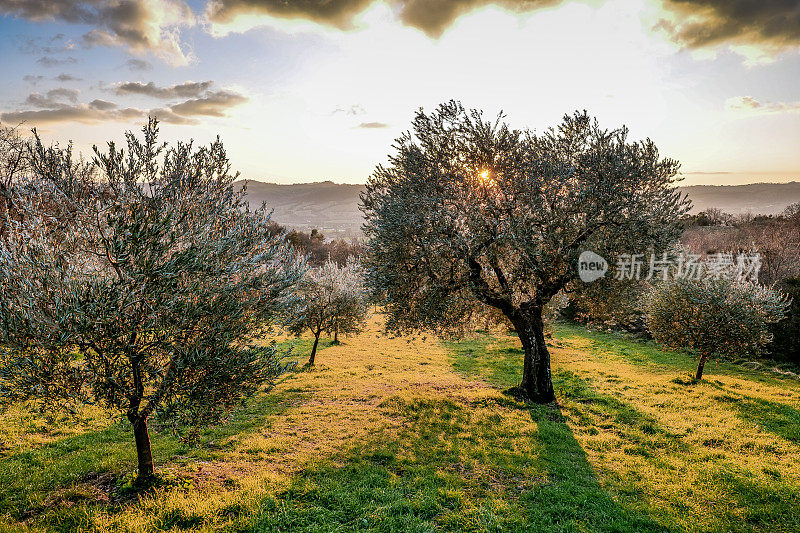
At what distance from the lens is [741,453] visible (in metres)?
15.3

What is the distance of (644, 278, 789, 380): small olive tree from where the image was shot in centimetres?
2461

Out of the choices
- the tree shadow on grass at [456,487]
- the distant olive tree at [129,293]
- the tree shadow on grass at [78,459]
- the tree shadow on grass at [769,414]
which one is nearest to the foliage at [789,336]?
the tree shadow on grass at [769,414]

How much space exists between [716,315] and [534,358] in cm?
1435

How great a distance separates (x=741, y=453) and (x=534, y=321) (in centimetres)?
965

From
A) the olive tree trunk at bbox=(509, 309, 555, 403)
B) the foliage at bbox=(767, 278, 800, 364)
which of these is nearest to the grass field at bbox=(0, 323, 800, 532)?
the olive tree trunk at bbox=(509, 309, 555, 403)

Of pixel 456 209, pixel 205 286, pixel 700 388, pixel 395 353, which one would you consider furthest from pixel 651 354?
pixel 205 286

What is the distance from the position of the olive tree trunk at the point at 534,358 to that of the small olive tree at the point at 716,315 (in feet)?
31.5

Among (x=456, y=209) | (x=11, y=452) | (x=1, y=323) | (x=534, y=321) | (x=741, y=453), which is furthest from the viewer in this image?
(x=534, y=321)

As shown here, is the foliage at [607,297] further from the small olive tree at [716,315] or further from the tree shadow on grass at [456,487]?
the small olive tree at [716,315]

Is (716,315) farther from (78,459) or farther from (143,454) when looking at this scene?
(78,459)

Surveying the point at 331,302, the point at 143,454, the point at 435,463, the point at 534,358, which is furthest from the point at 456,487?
the point at 331,302

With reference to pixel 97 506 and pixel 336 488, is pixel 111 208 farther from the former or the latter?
pixel 336 488

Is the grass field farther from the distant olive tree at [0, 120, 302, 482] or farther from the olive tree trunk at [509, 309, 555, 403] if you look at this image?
the distant olive tree at [0, 120, 302, 482]

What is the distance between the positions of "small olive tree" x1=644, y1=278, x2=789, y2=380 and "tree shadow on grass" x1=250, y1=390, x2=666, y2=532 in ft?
48.9
